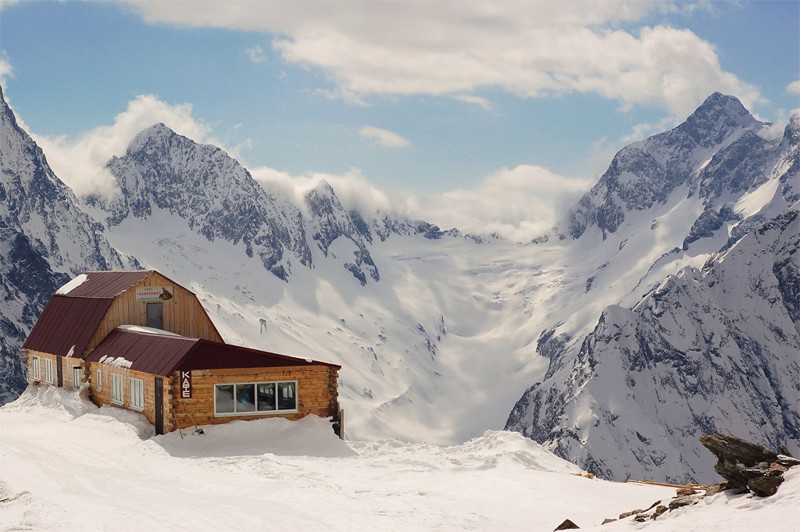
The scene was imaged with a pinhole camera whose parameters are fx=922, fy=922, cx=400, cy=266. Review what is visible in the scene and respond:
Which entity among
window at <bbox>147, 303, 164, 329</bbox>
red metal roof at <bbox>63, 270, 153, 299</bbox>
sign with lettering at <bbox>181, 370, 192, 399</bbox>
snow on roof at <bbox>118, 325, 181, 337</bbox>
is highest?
red metal roof at <bbox>63, 270, 153, 299</bbox>

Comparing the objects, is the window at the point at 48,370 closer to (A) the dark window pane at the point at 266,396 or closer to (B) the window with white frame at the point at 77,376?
(B) the window with white frame at the point at 77,376

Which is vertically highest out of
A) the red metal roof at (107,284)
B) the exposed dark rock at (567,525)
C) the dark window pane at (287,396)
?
the red metal roof at (107,284)

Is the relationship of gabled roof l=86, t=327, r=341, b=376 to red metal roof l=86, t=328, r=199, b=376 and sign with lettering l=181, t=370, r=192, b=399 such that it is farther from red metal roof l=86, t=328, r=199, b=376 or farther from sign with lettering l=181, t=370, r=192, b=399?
sign with lettering l=181, t=370, r=192, b=399

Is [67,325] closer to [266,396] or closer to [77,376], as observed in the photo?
[77,376]

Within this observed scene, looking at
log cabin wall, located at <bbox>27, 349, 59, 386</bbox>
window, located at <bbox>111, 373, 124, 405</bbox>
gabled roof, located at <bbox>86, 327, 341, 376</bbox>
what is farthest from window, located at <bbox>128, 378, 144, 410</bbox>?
log cabin wall, located at <bbox>27, 349, 59, 386</bbox>

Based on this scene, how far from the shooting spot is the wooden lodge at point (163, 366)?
1464 inches

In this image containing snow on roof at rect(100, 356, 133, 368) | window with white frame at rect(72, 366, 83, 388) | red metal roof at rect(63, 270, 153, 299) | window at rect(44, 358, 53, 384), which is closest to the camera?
snow on roof at rect(100, 356, 133, 368)

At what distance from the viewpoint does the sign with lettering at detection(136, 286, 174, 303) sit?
4972 centimetres

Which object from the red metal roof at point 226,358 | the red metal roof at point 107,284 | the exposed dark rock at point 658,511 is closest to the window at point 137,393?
the red metal roof at point 226,358

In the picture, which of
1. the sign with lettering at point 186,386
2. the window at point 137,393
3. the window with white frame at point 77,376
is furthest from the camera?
the window with white frame at point 77,376

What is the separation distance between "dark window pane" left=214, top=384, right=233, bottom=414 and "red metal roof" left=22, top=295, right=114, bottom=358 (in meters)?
12.0

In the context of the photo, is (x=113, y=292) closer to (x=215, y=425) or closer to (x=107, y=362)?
(x=107, y=362)

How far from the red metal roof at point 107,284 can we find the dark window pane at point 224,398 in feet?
45.0

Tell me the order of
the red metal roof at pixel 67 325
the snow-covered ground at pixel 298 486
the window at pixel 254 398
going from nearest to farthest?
1. the snow-covered ground at pixel 298 486
2. the window at pixel 254 398
3. the red metal roof at pixel 67 325
